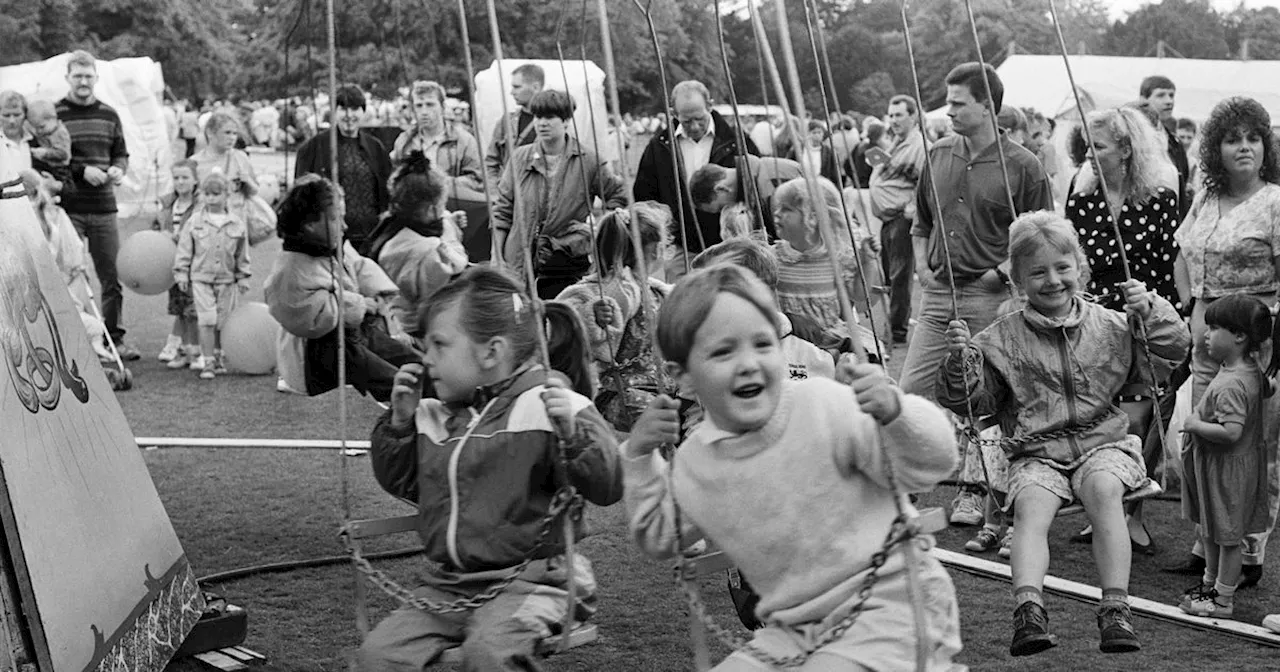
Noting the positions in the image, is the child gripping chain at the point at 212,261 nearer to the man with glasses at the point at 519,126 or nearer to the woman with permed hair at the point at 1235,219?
the man with glasses at the point at 519,126

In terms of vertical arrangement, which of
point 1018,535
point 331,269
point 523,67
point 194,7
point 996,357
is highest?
point 194,7

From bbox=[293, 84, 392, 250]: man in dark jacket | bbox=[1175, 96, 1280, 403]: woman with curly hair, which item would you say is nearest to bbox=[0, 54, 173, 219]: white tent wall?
bbox=[293, 84, 392, 250]: man in dark jacket

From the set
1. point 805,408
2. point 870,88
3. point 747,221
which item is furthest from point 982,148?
point 870,88

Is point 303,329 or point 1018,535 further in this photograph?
point 303,329

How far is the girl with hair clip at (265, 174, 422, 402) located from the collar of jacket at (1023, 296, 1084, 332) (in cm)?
237

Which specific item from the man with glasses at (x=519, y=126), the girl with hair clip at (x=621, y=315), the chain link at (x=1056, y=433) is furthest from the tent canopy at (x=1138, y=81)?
the chain link at (x=1056, y=433)

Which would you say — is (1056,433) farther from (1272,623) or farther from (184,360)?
(184,360)

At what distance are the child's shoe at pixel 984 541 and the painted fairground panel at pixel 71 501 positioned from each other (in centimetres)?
315

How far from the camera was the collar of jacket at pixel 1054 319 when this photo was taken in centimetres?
491

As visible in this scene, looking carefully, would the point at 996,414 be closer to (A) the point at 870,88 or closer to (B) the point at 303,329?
(B) the point at 303,329

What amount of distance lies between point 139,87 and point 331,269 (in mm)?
24681

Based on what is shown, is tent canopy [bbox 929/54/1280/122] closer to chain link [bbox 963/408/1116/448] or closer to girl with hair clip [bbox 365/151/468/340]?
girl with hair clip [bbox 365/151/468/340]

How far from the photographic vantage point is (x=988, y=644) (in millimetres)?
5461

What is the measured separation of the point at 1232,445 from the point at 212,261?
8.26m
